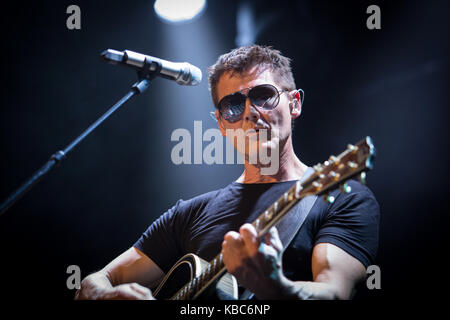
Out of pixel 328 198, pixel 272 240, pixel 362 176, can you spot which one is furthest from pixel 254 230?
pixel 362 176

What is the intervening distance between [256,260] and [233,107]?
104cm

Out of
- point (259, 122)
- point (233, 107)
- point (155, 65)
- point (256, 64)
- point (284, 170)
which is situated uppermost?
point (256, 64)

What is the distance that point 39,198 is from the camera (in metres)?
2.74

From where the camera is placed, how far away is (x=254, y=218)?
175 centimetres

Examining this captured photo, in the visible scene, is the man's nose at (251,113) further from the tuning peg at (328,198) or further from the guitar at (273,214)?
the tuning peg at (328,198)

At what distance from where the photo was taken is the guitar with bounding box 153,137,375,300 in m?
1.07

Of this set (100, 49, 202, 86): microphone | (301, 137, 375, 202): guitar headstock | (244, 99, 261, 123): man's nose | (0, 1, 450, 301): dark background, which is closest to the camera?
(301, 137, 375, 202): guitar headstock

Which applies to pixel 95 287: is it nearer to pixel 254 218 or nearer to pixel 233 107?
pixel 254 218

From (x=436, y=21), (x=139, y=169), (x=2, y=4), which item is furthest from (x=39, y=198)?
(x=436, y=21)

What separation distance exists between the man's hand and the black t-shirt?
1.21 ft

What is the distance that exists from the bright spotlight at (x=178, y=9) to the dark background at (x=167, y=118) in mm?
68

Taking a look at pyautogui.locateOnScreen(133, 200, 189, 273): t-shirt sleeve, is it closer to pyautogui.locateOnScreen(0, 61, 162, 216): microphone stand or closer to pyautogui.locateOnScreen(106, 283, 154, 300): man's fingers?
pyautogui.locateOnScreen(106, 283, 154, 300): man's fingers

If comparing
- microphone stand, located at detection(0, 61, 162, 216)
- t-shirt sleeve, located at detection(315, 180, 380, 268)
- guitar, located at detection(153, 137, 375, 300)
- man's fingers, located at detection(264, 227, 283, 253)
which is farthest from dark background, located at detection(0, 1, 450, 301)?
man's fingers, located at detection(264, 227, 283, 253)
